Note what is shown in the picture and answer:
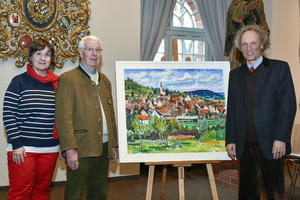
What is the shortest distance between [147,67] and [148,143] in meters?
0.61

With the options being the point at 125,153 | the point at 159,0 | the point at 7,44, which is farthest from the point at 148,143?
the point at 159,0

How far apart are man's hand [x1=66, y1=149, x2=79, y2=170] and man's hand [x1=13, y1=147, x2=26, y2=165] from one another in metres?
0.29

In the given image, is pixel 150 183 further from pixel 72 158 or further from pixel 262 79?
pixel 262 79

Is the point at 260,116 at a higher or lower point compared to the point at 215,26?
lower

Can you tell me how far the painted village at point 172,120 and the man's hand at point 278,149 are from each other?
51cm

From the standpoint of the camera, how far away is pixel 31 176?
192 centimetres

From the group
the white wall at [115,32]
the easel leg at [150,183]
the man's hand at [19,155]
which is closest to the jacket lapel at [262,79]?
the easel leg at [150,183]

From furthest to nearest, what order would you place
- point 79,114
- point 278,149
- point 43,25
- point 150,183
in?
point 43,25
point 150,183
point 79,114
point 278,149

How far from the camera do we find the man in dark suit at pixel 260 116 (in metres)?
1.86

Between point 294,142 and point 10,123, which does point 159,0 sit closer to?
point 294,142

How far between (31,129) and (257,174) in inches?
62.1

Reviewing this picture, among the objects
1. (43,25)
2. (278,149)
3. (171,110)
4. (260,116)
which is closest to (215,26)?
(43,25)

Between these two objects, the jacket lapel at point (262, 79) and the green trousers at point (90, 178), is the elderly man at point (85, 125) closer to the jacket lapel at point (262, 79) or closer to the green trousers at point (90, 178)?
the green trousers at point (90, 178)

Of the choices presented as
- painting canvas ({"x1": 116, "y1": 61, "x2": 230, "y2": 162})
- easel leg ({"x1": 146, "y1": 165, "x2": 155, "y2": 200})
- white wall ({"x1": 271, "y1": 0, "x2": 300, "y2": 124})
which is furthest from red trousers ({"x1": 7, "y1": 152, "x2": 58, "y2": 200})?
white wall ({"x1": 271, "y1": 0, "x2": 300, "y2": 124})
